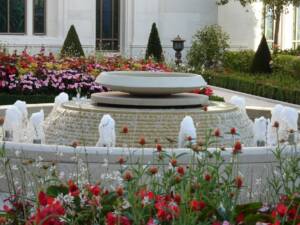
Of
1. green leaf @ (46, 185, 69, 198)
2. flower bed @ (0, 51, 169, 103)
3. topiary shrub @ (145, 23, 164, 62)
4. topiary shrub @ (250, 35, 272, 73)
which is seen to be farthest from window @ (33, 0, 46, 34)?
green leaf @ (46, 185, 69, 198)

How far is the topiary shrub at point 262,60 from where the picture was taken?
22.7 m

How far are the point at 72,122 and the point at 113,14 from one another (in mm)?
19504

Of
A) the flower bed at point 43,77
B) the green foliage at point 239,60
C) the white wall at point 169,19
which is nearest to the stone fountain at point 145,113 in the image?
the flower bed at point 43,77

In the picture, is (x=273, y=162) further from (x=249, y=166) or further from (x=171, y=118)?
(x=171, y=118)

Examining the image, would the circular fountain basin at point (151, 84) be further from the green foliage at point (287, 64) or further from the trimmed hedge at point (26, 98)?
the green foliage at point (287, 64)

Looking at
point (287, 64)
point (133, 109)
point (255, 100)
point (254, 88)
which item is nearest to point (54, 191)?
point (133, 109)

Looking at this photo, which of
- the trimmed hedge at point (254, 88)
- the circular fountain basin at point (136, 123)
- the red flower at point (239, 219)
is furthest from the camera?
the trimmed hedge at point (254, 88)

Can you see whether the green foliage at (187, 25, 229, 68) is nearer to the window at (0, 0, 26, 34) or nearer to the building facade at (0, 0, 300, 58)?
the building facade at (0, 0, 300, 58)

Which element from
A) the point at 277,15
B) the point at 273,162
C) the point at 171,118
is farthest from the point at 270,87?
the point at 273,162

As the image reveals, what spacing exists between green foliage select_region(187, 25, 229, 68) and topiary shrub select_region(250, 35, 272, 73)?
2.67 m

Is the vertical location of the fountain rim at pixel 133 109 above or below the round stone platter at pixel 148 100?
below

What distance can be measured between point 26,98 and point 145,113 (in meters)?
6.24

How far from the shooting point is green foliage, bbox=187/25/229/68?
25203 mm

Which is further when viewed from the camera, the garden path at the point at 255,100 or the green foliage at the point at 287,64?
the green foliage at the point at 287,64
